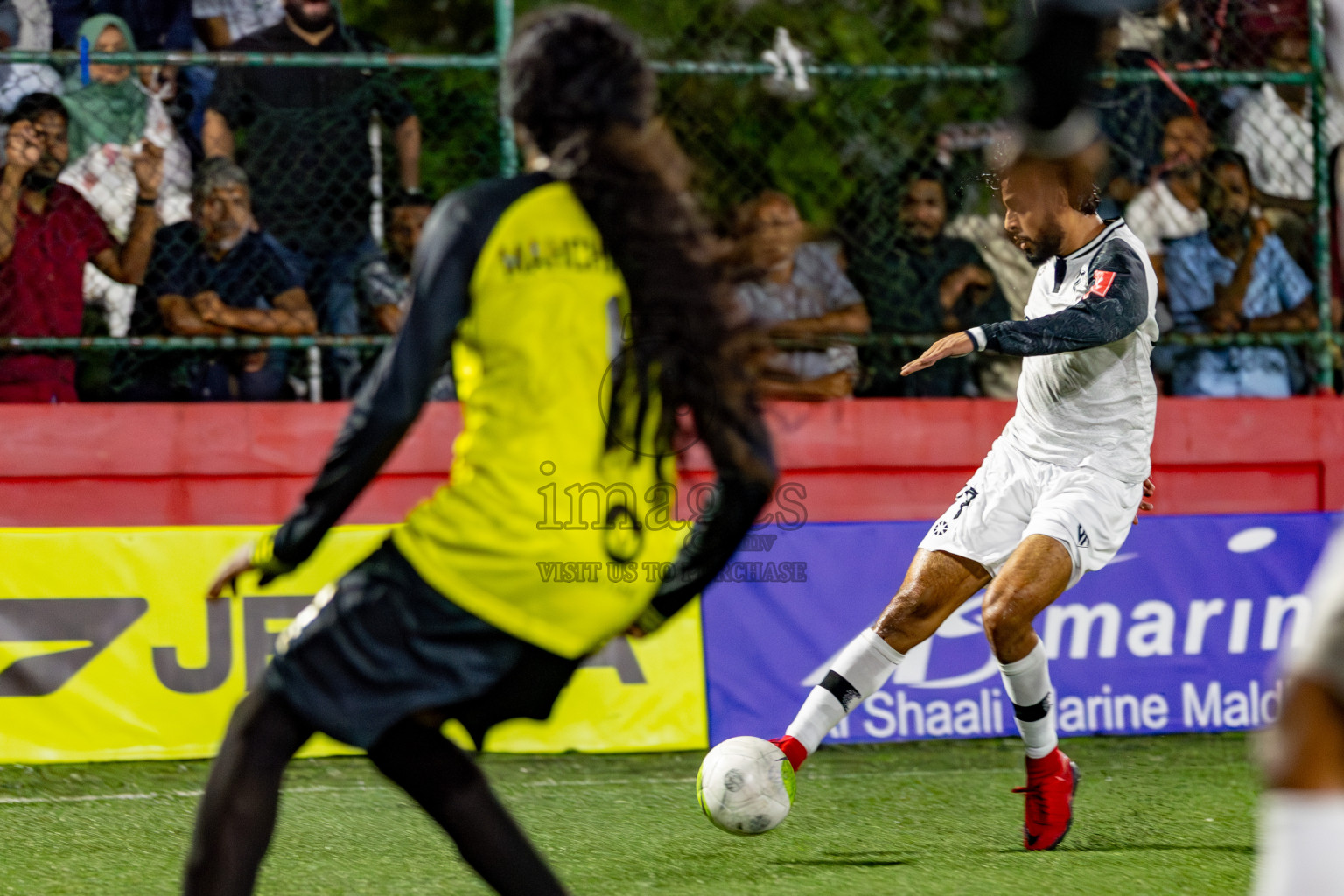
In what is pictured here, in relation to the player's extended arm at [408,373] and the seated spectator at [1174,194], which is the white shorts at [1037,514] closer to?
the player's extended arm at [408,373]

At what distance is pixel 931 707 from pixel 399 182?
3557mm

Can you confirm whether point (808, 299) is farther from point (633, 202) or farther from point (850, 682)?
point (633, 202)

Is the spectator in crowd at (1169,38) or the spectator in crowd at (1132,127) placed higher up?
the spectator in crowd at (1169,38)

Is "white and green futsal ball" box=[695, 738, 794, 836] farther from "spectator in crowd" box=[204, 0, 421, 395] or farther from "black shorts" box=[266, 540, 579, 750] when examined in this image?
"spectator in crowd" box=[204, 0, 421, 395]

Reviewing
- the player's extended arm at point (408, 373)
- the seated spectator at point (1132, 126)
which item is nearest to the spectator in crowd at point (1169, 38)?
the seated spectator at point (1132, 126)

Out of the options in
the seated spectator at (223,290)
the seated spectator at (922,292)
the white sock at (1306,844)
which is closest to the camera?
the white sock at (1306,844)

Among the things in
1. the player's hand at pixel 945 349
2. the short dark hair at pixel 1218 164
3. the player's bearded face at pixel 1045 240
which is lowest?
the player's hand at pixel 945 349

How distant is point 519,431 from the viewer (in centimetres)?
241

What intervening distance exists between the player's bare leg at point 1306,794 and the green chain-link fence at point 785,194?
5.10 meters

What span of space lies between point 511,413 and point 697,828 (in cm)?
307

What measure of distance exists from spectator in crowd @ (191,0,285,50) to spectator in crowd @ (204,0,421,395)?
0.42 m

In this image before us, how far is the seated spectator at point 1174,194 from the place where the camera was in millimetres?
7766

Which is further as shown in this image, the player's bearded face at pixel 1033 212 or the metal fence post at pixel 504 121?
the metal fence post at pixel 504 121

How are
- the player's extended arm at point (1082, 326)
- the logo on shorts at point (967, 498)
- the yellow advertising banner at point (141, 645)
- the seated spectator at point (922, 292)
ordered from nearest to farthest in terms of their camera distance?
the player's extended arm at point (1082, 326) < the logo on shorts at point (967, 498) < the yellow advertising banner at point (141, 645) < the seated spectator at point (922, 292)
